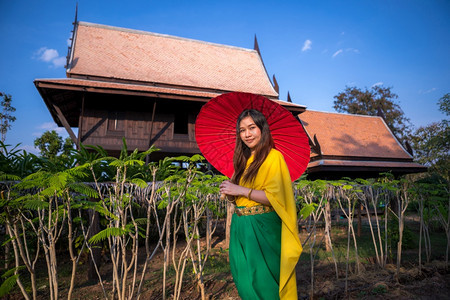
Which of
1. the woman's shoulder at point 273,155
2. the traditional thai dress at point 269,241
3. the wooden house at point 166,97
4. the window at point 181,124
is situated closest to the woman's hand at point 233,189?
the traditional thai dress at point 269,241

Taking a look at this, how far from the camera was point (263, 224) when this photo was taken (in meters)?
1.59

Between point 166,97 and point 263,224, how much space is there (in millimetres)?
7577

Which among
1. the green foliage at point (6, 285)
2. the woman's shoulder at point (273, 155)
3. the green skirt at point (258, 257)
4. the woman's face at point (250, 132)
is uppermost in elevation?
the woman's face at point (250, 132)

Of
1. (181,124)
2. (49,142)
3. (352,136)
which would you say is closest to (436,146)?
(352,136)

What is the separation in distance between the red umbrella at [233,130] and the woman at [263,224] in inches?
6.6

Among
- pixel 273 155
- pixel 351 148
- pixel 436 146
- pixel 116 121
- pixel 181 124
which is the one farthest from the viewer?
pixel 436 146

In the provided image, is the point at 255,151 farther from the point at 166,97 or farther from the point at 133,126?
the point at 133,126

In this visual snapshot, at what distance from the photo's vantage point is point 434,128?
22.2 metres

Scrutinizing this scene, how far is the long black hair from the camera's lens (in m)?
1.68

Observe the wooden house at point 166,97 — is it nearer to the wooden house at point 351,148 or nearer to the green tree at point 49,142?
the wooden house at point 351,148

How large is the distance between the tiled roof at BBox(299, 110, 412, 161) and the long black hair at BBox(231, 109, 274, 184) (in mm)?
9168

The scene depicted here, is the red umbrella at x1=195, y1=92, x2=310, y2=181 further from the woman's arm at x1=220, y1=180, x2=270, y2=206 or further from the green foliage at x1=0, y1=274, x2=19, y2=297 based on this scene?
the green foliage at x1=0, y1=274, x2=19, y2=297

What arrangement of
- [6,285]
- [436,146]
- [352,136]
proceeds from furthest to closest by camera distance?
[436,146] < [352,136] < [6,285]

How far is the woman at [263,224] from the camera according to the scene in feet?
4.94
